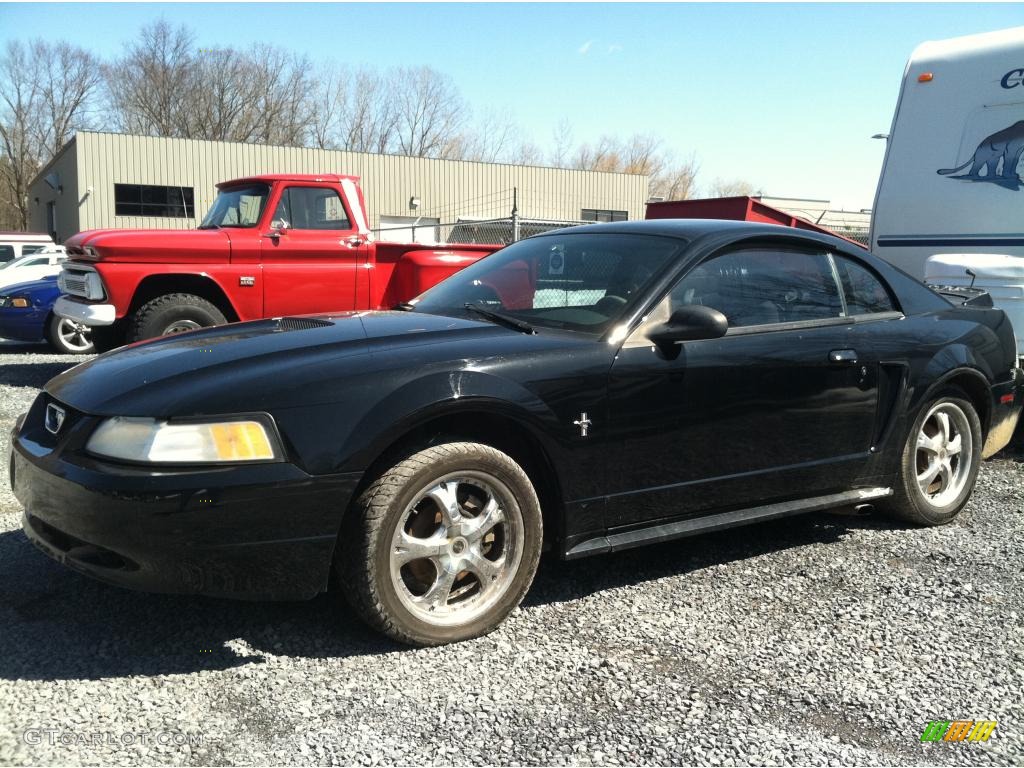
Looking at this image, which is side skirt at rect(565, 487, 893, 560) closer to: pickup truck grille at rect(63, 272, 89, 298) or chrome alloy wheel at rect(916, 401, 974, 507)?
chrome alloy wheel at rect(916, 401, 974, 507)

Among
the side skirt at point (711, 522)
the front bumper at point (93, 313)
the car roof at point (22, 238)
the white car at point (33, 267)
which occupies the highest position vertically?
the side skirt at point (711, 522)

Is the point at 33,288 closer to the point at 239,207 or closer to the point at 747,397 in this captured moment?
the point at 239,207

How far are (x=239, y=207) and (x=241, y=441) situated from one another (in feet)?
21.5

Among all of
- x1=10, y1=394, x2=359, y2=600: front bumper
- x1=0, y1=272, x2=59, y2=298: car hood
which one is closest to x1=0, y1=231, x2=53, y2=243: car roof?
x1=0, y1=272, x2=59, y2=298: car hood

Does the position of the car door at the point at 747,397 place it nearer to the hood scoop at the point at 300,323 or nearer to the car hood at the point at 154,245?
the hood scoop at the point at 300,323

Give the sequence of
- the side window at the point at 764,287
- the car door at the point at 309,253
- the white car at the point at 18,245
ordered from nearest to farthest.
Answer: the side window at the point at 764,287
the car door at the point at 309,253
the white car at the point at 18,245

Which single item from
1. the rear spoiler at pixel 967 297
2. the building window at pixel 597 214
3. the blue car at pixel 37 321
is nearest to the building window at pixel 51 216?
the building window at pixel 597 214

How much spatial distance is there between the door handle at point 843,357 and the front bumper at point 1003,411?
50.2 inches

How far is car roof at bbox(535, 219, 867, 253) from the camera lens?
12.5 feet

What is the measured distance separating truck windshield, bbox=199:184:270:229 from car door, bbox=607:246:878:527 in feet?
19.3

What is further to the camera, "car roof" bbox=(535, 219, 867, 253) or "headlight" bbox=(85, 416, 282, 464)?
"car roof" bbox=(535, 219, 867, 253)

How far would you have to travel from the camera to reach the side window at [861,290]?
4.13 metres

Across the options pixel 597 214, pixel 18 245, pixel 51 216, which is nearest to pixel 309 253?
pixel 18 245

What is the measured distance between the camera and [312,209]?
28.1ft
